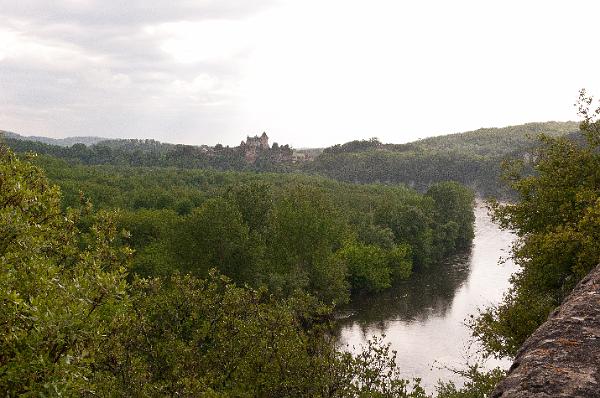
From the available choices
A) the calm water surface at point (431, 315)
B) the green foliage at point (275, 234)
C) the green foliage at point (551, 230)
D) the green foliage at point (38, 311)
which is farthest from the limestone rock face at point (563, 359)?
the calm water surface at point (431, 315)

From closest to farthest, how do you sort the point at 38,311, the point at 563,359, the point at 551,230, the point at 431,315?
the point at 563,359
the point at 38,311
the point at 551,230
the point at 431,315

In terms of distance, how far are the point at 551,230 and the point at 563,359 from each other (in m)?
15.8

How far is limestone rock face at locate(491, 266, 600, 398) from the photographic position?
788 cm

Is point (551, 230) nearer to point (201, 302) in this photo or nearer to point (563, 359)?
point (563, 359)

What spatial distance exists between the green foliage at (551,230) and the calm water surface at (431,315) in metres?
14.5

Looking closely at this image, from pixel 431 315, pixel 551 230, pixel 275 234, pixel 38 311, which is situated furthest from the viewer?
pixel 431 315

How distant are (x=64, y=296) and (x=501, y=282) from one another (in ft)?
245

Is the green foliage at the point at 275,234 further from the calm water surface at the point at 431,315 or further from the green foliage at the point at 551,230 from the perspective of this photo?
the green foliage at the point at 551,230

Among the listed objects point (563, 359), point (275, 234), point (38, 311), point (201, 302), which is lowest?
point (275, 234)

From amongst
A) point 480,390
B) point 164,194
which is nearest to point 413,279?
point 164,194

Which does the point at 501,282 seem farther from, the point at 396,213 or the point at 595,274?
the point at 595,274

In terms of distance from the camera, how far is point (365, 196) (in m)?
113

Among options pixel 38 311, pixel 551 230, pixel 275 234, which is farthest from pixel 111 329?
pixel 275 234

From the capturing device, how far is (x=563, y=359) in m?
8.76
